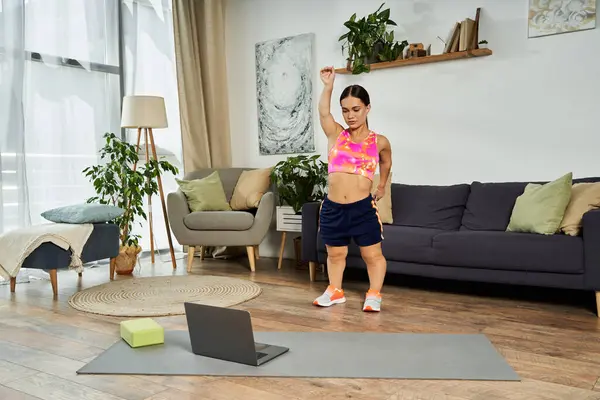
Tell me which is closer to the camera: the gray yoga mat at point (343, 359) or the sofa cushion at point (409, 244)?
the gray yoga mat at point (343, 359)

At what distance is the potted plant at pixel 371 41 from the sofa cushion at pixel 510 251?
5.50ft

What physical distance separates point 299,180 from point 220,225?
2.38 feet

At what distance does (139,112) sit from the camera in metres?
4.87

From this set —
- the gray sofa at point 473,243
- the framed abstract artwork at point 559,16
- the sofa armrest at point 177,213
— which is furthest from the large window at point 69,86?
the framed abstract artwork at point 559,16

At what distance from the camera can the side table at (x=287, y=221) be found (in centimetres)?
489

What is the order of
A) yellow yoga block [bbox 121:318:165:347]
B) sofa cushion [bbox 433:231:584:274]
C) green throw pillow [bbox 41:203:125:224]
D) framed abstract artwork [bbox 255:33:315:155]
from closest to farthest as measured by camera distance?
yellow yoga block [bbox 121:318:165:347] → sofa cushion [bbox 433:231:584:274] → green throw pillow [bbox 41:203:125:224] → framed abstract artwork [bbox 255:33:315:155]

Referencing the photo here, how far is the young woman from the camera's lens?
3258 millimetres

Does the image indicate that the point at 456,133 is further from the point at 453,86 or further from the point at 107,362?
the point at 107,362

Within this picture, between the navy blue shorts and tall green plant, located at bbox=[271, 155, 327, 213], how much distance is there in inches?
56.1

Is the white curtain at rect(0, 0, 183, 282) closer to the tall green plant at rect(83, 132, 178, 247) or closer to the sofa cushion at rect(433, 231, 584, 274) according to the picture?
the tall green plant at rect(83, 132, 178, 247)

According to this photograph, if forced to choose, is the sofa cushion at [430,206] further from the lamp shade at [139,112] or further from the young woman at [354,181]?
the lamp shade at [139,112]

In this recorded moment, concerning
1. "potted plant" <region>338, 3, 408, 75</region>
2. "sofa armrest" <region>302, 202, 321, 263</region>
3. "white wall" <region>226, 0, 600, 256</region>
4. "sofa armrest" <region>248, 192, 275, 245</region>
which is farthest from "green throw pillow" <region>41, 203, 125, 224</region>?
"potted plant" <region>338, 3, 408, 75</region>

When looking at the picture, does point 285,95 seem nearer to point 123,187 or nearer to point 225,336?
point 123,187

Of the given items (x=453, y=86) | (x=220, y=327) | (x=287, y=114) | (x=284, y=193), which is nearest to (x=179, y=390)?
(x=220, y=327)
